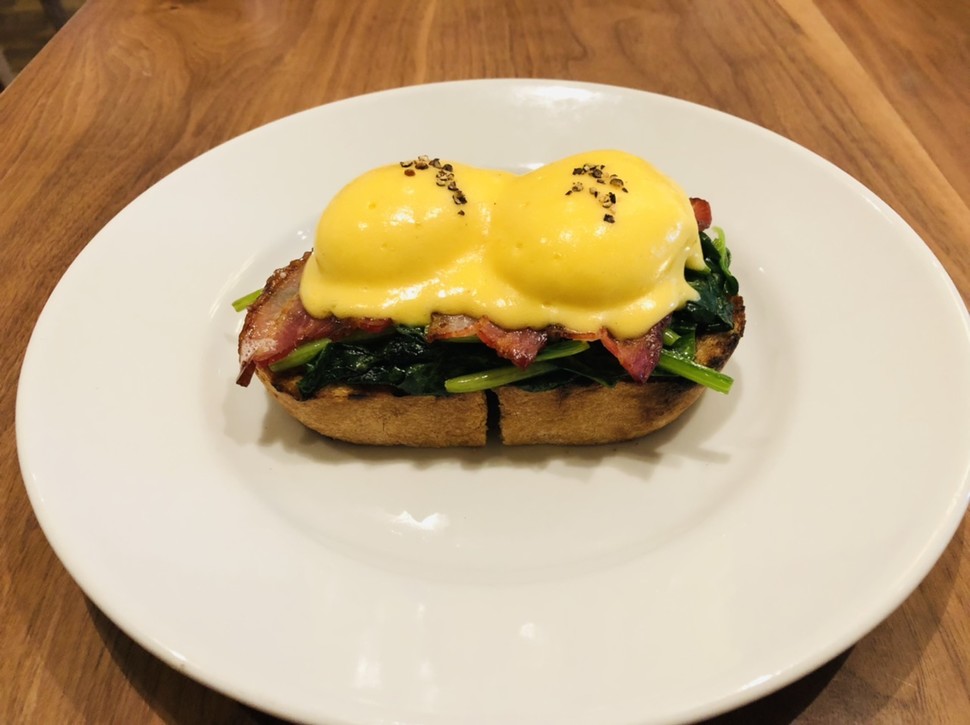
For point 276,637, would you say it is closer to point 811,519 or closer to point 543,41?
point 811,519

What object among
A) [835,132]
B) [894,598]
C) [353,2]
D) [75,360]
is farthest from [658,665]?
[353,2]

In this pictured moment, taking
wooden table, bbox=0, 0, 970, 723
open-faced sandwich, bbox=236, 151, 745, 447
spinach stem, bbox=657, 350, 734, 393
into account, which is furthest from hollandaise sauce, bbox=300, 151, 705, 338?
wooden table, bbox=0, 0, 970, 723

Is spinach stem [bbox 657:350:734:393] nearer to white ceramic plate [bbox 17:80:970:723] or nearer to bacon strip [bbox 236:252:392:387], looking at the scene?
white ceramic plate [bbox 17:80:970:723]

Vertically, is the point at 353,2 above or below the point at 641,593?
above

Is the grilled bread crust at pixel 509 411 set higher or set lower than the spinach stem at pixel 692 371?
lower

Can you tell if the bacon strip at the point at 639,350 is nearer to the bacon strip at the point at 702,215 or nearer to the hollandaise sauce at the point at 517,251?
the hollandaise sauce at the point at 517,251

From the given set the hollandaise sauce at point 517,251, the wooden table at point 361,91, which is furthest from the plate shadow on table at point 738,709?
the hollandaise sauce at point 517,251

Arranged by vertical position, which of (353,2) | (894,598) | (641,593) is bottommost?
(641,593)
